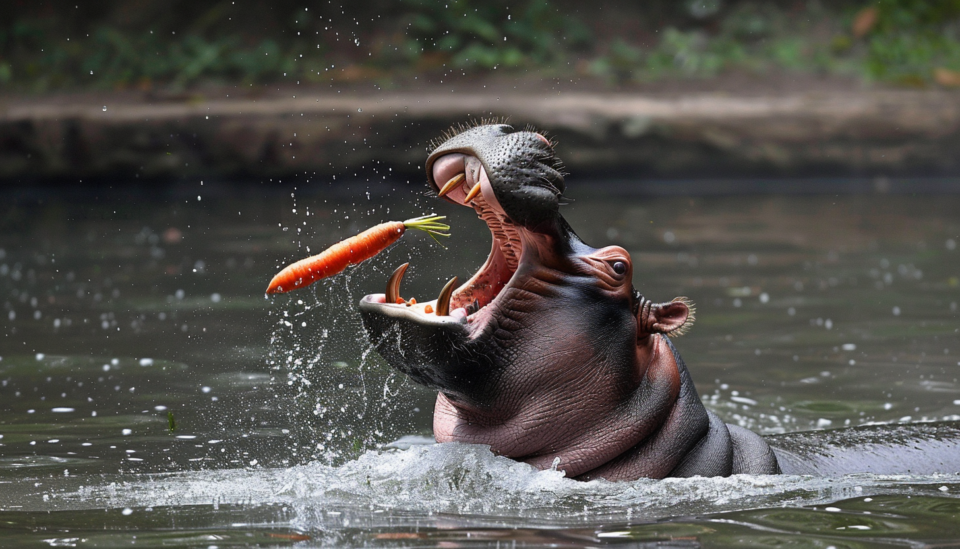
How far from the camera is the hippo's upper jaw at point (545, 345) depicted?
3.41 metres

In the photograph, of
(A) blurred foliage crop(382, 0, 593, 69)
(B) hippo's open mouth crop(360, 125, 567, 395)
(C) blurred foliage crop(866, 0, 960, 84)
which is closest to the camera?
(B) hippo's open mouth crop(360, 125, 567, 395)

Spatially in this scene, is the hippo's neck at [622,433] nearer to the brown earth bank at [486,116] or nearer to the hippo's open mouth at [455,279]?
the hippo's open mouth at [455,279]

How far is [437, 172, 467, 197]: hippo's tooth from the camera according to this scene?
11.5 feet

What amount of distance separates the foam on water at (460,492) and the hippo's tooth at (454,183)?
2.58 feet

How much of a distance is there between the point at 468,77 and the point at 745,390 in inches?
512

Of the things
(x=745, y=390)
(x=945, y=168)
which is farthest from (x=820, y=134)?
(x=745, y=390)

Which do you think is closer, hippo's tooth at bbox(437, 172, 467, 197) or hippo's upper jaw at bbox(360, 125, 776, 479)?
hippo's upper jaw at bbox(360, 125, 776, 479)

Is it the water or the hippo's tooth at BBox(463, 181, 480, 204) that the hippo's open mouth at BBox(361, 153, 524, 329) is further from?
the water

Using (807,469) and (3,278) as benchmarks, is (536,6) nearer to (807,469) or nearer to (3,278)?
(3,278)

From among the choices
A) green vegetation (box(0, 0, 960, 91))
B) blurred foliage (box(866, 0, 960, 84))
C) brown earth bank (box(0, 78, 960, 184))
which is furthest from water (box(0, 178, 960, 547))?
green vegetation (box(0, 0, 960, 91))

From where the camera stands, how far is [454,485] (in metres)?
3.56

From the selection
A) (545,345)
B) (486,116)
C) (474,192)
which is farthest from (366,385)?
(486,116)

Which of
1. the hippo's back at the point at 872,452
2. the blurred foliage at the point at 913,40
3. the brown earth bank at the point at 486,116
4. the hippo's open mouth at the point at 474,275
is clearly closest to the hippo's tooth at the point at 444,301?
the hippo's open mouth at the point at 474,275

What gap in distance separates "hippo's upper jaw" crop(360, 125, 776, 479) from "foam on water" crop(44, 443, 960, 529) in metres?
0.07
